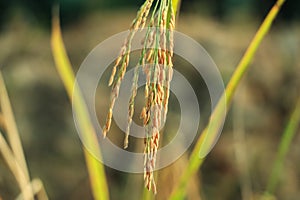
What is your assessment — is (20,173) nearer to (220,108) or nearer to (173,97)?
(220,108)

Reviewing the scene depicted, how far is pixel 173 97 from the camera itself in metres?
1.61

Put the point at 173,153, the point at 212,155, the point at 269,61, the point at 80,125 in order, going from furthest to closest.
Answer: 1. the point at 269,61
2. the point at 212,155
3. the point at 173,153
4. the point at 80,125

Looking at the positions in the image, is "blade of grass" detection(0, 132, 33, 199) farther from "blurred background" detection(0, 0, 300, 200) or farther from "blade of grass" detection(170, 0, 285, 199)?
"blurred background" detection(0, 0, 300, 200)

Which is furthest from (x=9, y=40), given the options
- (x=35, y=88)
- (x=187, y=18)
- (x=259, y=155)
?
(x=259, y=155)

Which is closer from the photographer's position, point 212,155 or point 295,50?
point 212,155

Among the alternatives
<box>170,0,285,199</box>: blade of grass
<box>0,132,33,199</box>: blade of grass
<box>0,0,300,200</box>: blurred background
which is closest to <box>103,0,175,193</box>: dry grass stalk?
<box>170,0,285,199</box>: blade of grass

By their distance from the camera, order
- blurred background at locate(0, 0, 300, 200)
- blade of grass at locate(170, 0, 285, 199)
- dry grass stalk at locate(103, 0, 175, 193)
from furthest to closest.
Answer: blurred background at locate(0, 0, 300, 200), blade of grass at locate(170, 0, 285, 199), dry grass stalk at locate(103, 0, 175, 193)

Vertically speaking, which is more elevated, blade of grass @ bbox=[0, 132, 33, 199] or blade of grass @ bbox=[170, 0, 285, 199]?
blade of grass @ bbox=[170, 0, 285, 199]

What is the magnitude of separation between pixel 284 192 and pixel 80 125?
1115 millimetres

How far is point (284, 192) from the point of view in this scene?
161 centimetres

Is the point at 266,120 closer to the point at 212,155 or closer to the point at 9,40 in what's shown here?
the point at 212,155

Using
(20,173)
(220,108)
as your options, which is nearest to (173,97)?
(20,173)

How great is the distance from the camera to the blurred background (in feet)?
5.26

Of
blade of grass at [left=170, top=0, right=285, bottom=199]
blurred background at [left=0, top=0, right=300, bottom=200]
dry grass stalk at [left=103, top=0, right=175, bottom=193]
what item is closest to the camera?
dry grass stalk at [left=103, top=0, right=175, bottom=193]
